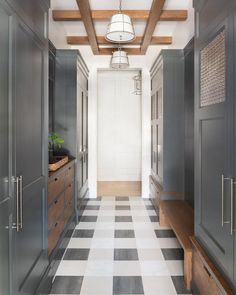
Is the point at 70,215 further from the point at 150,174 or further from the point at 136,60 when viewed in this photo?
the point at 136,60

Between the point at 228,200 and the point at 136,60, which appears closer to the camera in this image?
the point at 228,200

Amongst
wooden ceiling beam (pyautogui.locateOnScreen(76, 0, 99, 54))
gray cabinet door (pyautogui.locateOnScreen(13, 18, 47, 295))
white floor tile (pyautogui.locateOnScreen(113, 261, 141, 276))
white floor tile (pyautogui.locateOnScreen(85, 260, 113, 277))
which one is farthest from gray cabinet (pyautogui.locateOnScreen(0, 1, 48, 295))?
wooden ceiling beam (pyautogui.locateOnScreen(76, 0, 99, 54))

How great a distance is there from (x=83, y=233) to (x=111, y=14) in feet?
9.76

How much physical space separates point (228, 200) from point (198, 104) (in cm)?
86

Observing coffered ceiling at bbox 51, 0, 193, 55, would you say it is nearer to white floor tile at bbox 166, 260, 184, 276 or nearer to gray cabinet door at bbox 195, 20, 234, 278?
gray cabinet door at bbox 195, 20, 234, 278

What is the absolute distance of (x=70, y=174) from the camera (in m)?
3.68

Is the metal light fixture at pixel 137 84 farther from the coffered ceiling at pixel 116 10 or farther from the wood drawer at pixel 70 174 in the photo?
the wood drawer at pixel 70 174

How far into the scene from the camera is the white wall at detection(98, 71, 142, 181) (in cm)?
644

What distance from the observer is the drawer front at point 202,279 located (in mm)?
1756

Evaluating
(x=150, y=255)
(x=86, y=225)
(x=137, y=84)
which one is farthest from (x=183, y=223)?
(x=137, y=84)

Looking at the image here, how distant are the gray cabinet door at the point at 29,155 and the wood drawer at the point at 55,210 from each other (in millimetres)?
261

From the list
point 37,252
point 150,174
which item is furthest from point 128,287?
point 150,174

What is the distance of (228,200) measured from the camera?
62.6 inches

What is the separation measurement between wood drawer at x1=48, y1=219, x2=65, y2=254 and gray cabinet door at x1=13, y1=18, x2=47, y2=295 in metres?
0.25
